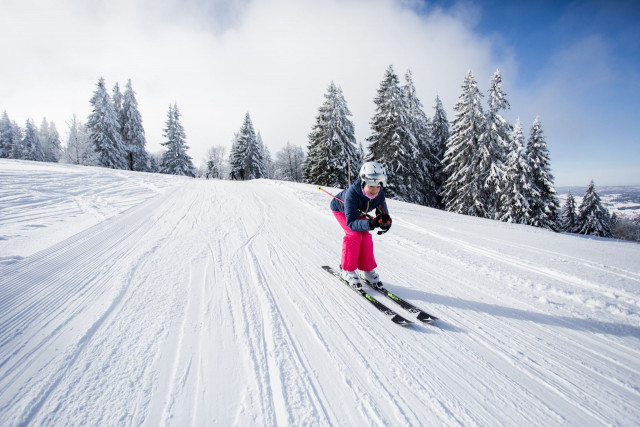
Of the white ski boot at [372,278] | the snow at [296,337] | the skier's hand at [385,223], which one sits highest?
the skier's hand at [385,223]

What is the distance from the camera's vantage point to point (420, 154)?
24.0 metres

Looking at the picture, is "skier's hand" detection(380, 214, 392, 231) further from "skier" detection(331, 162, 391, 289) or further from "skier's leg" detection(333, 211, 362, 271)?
"skier's leg" detection(333, 211, 362, 271)

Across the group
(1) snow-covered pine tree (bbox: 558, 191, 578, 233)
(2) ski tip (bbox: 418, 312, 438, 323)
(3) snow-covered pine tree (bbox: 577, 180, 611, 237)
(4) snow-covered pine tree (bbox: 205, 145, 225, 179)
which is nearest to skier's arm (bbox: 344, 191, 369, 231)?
(2) ski tip (bbox: 418, 312, 438, 323)

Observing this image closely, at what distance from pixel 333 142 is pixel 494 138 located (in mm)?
13976

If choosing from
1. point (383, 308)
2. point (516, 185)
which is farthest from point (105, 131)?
point (516, 185)

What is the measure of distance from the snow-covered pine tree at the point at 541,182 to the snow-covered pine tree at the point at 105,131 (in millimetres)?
43917

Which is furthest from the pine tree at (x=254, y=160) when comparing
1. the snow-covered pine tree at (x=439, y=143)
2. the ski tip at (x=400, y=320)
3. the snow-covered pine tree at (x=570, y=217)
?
the snow-covered pine tree at (x=570, y=217)

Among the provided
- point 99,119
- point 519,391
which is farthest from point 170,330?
point 99,119

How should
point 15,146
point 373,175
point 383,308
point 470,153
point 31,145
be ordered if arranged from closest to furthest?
point 383,308 → point 373,175 → point 470,153 → point 15,146 → point 31,145

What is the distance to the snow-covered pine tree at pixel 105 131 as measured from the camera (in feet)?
103

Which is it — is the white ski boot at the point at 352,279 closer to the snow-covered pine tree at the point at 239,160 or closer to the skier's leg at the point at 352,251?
the skier's leg at the point at 352,251

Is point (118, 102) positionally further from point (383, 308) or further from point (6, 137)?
point (383, 308)

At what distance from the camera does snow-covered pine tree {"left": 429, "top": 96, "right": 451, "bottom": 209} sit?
27234 millimetres

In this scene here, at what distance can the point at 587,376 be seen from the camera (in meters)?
2.29
